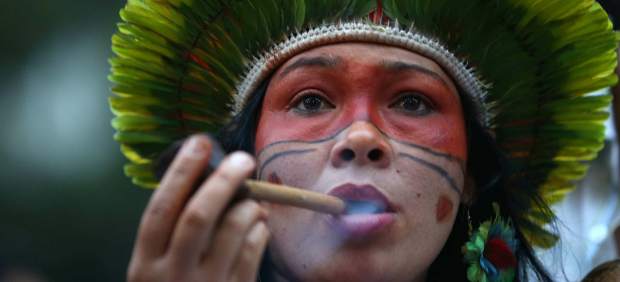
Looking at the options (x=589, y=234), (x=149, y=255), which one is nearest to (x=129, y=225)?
(x=589, y=234)

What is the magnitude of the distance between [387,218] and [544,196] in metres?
1.02

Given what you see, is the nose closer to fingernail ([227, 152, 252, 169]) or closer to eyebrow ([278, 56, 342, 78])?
eyebrow ([278, 56, 342, 78])

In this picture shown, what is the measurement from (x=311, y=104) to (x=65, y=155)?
4601 mm

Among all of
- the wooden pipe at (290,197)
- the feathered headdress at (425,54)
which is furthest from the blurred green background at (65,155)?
the wooden pipe at (290,197)

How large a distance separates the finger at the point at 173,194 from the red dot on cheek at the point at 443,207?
3.11 feet

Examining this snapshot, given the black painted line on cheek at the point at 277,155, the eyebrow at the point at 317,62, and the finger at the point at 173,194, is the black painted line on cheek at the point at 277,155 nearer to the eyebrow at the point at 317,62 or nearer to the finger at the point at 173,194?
the eyebrow at the point at 317,62

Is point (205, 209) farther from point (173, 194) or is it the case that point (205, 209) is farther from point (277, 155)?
point (277, 155)

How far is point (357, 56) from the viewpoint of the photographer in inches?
101

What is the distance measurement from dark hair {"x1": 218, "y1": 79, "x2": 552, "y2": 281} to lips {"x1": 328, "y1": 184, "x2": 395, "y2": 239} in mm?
500

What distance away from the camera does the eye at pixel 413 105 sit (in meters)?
2.57

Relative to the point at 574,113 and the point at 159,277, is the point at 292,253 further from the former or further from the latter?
the point at 574,113

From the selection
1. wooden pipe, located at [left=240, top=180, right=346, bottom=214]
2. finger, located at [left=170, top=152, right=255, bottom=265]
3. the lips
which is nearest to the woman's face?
the lips

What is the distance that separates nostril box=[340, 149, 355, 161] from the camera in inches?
92.0

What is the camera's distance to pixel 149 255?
67.8 inches
